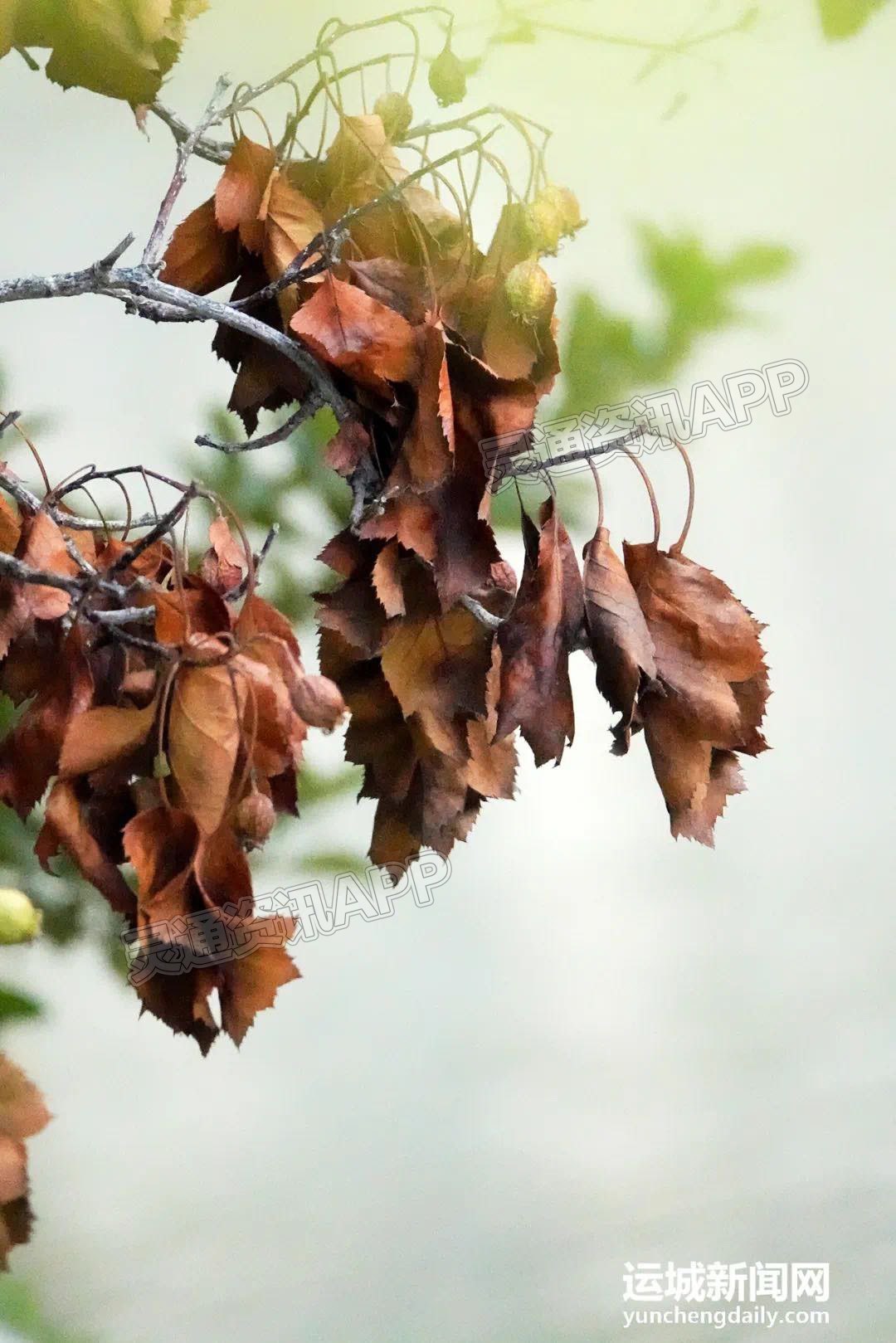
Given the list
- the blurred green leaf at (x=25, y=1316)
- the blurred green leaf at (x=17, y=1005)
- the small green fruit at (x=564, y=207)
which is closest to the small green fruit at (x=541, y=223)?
the small green fruit at (x=564, y=207)

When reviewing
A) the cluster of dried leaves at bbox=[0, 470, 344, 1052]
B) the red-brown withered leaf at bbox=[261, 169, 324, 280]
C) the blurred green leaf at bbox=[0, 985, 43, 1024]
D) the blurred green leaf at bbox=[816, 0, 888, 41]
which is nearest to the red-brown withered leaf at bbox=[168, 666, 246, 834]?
the cluster of dried leaves at bbox=[0, 470, 344, 1052]

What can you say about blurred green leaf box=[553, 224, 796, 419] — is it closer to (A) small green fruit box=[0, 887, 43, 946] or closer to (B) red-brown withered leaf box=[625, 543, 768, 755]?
(B) red-brown withered leaf box=[625, 543, 768, 755]

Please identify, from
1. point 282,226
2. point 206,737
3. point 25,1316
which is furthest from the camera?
point 25,1316

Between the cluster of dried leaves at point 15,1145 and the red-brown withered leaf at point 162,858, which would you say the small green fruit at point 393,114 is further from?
the cluster of dried leaves at point 15,1145

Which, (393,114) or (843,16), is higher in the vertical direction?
(843,16)

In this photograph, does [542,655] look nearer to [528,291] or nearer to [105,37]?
[528,291]

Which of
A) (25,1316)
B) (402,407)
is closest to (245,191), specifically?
(402,407)

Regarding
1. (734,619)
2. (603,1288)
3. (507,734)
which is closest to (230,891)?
(507,734)
